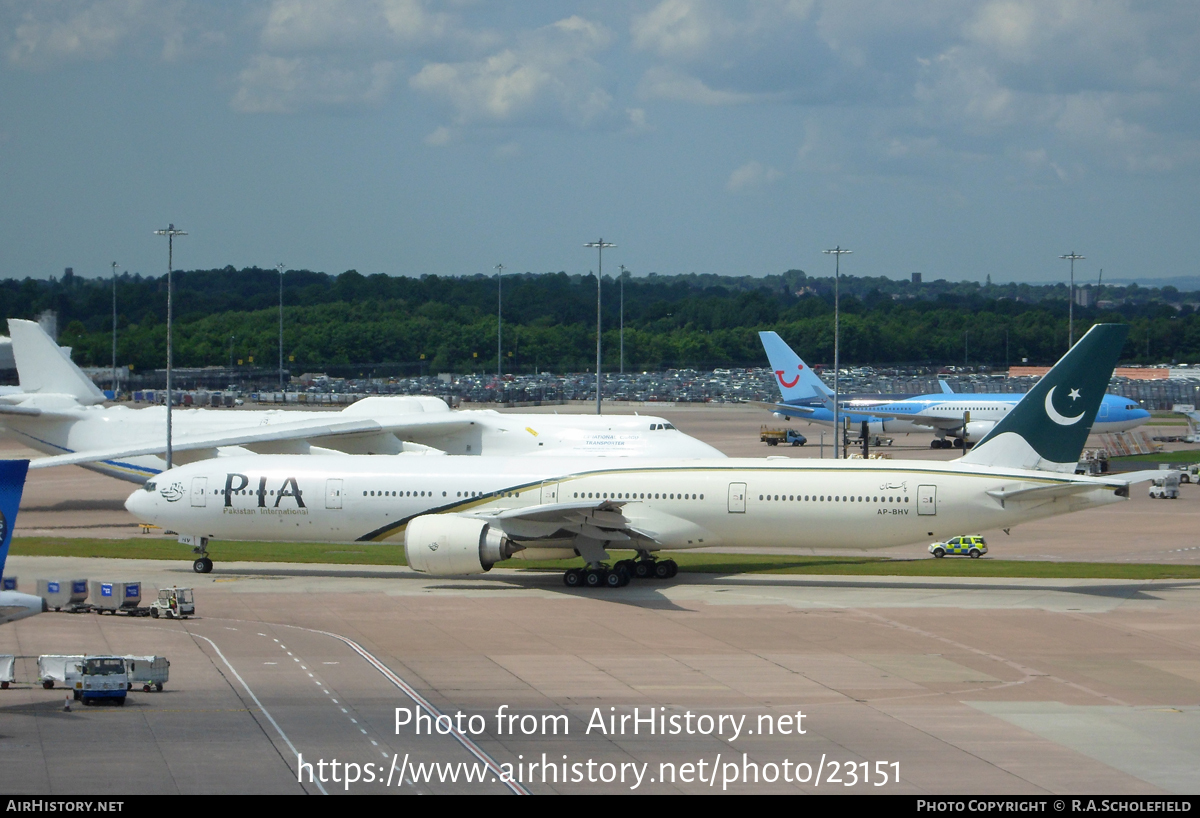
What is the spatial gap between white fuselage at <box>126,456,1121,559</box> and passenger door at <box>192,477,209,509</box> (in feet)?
0.14

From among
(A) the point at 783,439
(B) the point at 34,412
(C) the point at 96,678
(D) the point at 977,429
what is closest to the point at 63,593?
(C) the point at 96,678

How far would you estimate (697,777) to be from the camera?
66.7 ft

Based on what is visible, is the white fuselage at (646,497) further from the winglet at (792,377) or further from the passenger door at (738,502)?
the winglet at (792,377)

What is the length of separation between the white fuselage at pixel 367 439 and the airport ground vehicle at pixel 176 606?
76.2 feet

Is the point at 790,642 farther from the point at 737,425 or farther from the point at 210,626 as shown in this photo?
the point at 737,425

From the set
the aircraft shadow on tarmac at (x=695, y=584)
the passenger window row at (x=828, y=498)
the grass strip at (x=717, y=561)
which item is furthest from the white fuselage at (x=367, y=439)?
the passenger window row at (x=828, y=498)

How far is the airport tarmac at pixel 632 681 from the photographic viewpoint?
20.8 meters

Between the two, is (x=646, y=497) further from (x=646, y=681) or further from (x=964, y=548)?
(x=646, y=681)

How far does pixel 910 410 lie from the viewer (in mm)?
97062

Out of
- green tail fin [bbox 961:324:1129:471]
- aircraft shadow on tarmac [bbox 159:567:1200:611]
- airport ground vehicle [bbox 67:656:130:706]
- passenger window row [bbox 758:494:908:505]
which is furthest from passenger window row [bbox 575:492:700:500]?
airport ground vehicle [bbox 67:656:130:706]

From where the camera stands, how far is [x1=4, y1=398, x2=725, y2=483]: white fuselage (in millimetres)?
58094

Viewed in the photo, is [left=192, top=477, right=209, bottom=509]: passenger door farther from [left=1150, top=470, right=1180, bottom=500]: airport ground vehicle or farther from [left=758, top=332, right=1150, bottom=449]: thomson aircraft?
[left=758, top=332, right=1150, bottom=449]: thomson aircraft
